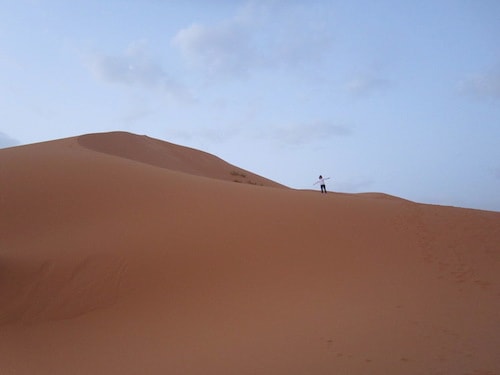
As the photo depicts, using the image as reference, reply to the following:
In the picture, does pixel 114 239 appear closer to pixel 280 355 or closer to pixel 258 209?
pixel 258 209

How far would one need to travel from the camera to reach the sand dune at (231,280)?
5.25 meters

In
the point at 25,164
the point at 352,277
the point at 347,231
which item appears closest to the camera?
the point at 352,277

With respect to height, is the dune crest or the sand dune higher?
the dune crest

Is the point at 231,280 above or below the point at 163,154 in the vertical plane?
below

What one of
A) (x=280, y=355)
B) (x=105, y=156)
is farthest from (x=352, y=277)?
(x=105, y=156)

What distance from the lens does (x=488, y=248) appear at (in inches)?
337

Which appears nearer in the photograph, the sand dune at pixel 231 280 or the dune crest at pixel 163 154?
the sand dune at pixel 231 280

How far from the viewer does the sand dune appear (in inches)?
207

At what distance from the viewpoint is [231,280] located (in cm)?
744

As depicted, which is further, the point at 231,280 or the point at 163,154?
the point at 163,154

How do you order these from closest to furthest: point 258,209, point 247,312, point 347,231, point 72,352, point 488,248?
point 72,352 → point 247,312 → point 488,248 → point 347,231 → point 258,209

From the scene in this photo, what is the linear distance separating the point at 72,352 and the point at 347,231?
18.7 feet

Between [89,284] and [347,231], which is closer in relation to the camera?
[89,284]

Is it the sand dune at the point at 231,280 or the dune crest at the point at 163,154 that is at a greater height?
the dune crest at the point at 163,154
